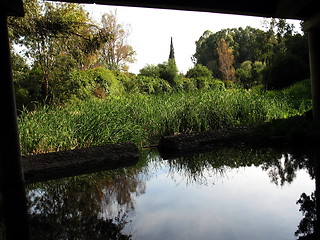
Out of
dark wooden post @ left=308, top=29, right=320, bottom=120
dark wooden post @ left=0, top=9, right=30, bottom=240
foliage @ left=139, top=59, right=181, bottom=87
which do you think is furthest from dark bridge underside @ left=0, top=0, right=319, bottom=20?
foliage @ left=139, top=59, right=181, bottom=87

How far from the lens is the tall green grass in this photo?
5539 mm

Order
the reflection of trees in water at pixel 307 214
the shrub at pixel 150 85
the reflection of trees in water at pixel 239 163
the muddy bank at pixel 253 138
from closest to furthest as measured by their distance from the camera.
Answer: the reflection of trees in water at pixel 307 214 → the reflection of trees in water at pixel 239 163 → the muddy bank at pixel 253 138 → the shrub at pixel 150 85

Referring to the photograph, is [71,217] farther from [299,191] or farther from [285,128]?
[285,128]

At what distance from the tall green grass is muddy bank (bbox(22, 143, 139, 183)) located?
60 centimetres

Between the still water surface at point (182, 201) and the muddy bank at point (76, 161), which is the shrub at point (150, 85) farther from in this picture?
the still water surface at point (182, 201)

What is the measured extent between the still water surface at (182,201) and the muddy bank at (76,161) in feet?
1.32

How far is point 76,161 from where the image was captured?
4930mm

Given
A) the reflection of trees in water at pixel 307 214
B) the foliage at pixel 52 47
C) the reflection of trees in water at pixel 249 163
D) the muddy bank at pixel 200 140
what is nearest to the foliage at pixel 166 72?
the foliage at pixel 52 47

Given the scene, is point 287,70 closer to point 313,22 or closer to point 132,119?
point 313,22

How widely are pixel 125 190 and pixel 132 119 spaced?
3628mm

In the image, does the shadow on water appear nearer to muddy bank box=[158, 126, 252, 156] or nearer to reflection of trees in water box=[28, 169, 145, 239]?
reflection of trees in water box=[28, 169, 145, 239]

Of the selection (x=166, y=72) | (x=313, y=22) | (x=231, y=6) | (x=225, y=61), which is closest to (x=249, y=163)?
(x=231, y=6)

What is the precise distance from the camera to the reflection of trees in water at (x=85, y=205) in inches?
97.1

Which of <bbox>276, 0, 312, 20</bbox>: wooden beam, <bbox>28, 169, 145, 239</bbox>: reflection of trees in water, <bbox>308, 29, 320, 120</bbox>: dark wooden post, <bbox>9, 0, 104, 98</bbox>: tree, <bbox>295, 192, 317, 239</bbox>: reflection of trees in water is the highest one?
<bbox>9, 0, 104, 98</bbox>: tree
